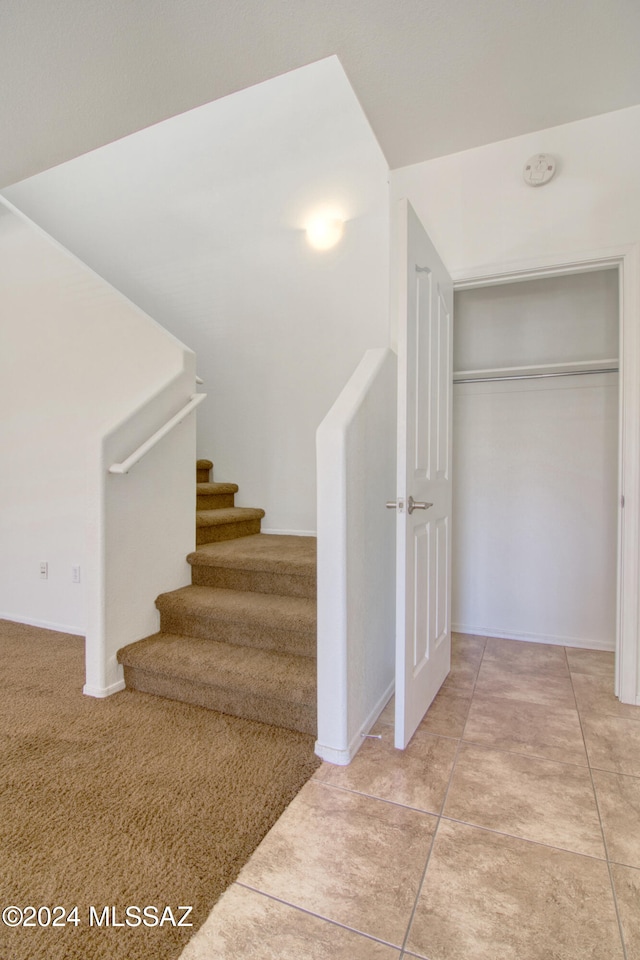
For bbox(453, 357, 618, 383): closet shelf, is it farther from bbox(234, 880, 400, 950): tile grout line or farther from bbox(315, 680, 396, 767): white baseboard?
bbox(234, 880, 400, 950): tile grout line

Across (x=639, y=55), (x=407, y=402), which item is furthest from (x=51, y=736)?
(x=639, y=55)

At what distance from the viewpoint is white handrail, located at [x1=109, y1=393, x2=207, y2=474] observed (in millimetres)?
2109

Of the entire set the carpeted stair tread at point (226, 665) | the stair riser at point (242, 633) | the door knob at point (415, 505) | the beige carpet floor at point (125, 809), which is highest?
the door knob at point (415, 505)

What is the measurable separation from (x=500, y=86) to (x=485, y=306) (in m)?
1.16

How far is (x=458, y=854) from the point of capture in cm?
126

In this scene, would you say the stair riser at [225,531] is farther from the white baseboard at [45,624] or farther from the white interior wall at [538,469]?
the white interior wall at [538,469]

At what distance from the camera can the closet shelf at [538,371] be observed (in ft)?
8.46

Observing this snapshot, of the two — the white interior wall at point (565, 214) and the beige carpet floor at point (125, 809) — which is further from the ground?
the white interior wall at point (565, 214)

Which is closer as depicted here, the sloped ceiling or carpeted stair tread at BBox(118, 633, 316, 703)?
the sloped ceiling

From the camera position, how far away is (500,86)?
1.96 metres

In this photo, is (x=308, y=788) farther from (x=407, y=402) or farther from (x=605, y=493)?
(x=605, y=493)

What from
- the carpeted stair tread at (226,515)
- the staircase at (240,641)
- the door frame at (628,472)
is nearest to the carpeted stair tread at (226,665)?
the staircase at (240,641)

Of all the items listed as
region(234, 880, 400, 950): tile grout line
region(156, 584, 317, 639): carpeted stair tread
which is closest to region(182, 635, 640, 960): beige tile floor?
region(234, 880, 400, 950): tile grout line

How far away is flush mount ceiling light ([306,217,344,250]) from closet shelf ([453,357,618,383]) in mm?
1290
